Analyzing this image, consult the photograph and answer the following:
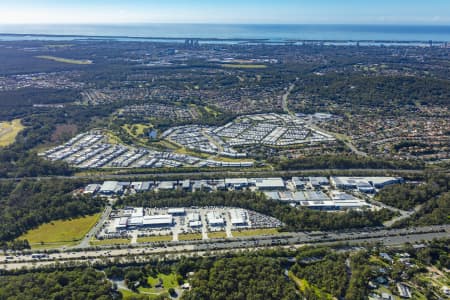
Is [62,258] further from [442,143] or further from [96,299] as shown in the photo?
[442,143]

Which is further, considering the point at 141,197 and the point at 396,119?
the point at 396,119

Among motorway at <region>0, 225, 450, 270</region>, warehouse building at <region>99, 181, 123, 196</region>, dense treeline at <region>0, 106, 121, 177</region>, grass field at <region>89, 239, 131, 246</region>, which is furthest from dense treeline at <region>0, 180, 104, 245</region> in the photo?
grass field at <region>89, 239, 131, 246</region>

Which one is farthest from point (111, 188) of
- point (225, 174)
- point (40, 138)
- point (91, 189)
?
point (40, 138)

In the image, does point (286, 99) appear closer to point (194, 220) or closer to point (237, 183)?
point (237, 183)

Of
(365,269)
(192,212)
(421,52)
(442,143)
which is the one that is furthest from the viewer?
(421,52)

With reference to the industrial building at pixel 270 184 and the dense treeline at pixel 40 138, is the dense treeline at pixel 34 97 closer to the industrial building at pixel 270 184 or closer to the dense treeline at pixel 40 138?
the dense treeline at pixel 40 138

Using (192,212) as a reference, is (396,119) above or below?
above

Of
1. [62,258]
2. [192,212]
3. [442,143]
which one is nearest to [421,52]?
[442,143]
